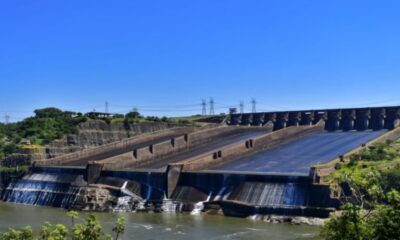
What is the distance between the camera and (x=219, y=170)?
1674 inches

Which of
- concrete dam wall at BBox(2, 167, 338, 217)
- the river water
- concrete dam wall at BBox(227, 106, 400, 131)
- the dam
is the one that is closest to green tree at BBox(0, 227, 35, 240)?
the river water

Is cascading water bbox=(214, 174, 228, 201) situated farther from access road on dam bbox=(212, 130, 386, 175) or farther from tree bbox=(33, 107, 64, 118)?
tree bbox=(33, 107, 64, 118)

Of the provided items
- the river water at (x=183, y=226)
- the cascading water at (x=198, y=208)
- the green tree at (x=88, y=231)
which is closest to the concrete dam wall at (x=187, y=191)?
the cascading water at (x=198, y=208)

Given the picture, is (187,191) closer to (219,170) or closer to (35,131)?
(219,170)

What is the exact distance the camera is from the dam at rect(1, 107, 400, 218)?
1356 inches

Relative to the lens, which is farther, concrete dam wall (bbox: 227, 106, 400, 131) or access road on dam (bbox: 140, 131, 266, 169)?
concrete dam wall (bbox: 227, 106, 400, 131)

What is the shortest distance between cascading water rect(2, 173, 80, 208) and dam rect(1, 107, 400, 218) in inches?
4.0

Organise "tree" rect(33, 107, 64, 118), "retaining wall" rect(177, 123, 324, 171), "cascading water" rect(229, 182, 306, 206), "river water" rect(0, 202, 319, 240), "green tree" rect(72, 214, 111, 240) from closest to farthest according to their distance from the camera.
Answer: "green tree" rect(72, 214, 111, 240)
"river water" rect(0, 202, 319, 240)
"cascading water" rect(229, 182, 306, 206)
"retaining wall" rect(177, 123, 324, 171)
"tree" rect(33, 107, 64, 118)

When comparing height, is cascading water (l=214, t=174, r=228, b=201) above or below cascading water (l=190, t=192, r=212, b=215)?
above

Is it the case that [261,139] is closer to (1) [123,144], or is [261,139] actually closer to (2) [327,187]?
(1) [123,144]

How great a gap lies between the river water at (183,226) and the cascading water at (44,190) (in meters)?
4.02

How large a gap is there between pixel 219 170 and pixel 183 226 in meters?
11.9

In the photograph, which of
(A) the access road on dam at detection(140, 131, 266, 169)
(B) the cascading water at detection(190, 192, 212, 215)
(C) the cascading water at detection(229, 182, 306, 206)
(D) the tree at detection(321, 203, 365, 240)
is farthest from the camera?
(A) the access road on dam at detection(140, 131, 266, 169)

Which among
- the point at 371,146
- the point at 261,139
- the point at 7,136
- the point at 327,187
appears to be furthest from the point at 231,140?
the point at 327,187
